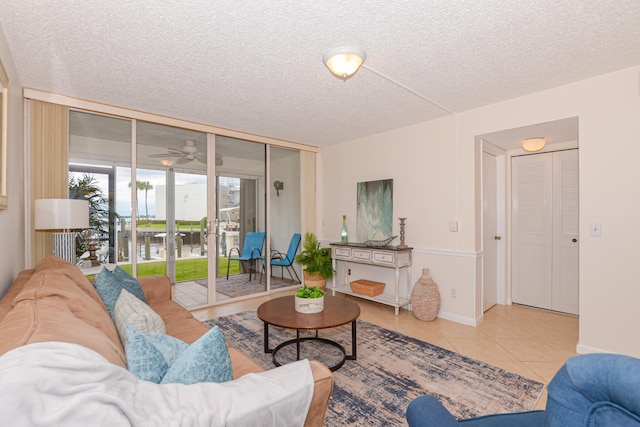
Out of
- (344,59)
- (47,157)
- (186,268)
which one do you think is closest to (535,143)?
(344,59)

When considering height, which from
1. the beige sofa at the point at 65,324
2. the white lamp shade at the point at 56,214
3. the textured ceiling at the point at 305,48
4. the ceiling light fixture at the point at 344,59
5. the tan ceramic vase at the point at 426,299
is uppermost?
the textured ceiling at the point at 305,48

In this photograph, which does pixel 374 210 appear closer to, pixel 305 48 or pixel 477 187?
pixel 477 187

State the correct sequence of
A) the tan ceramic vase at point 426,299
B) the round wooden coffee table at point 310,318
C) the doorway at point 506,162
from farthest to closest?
the tan ceramic vase at point 426,299 < the doorway at point 506,162 < the round wooden coffee table at point 310,318

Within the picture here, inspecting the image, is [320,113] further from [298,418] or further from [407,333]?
[298,418]

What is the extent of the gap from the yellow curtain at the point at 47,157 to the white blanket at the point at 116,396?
3077mm

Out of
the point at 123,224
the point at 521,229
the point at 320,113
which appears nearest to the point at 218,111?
the point at 320,113

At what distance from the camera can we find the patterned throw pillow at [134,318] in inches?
61.8

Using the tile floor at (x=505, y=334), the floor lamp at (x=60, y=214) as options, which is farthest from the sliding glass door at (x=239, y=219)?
the floor lamp at (x=60, y=214)

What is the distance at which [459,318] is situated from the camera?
3760mm

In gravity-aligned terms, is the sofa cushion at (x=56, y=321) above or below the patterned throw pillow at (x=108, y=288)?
above

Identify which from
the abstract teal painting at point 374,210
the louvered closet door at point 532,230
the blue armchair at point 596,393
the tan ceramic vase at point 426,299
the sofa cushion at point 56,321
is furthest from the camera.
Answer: the abstract teal painting at point 374,210

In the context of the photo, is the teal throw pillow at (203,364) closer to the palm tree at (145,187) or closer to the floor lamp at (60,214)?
the floor lamp at (60,214)

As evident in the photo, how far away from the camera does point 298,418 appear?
1025mm

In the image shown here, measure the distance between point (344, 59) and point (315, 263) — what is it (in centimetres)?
335
